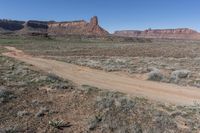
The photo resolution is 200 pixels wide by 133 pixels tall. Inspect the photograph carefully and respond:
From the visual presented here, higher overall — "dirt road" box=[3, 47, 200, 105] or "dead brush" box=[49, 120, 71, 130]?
"dirt road" box=[3, 47, 200, 105]

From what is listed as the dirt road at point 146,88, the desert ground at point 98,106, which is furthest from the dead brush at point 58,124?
the dirt road at point 146,88

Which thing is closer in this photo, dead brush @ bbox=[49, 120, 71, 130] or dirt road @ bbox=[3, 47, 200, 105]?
dead brush @ bbox=[49, 120, 71, 130]

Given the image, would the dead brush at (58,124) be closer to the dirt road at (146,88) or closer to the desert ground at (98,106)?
the desert ground at (98,106)

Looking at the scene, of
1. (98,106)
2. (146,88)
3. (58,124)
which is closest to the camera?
(58,124)

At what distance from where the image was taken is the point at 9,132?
887 cm

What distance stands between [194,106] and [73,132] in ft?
17.9

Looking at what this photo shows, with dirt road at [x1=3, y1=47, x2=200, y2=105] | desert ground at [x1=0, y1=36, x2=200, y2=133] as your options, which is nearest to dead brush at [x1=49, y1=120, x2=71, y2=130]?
desert ground at [x1=0, y1=36, x2=200, y2=133]

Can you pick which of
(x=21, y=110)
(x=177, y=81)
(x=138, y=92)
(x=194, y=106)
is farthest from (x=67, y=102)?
(x=177, y=81)

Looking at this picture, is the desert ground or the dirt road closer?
the desert ground

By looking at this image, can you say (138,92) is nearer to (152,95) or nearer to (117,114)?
(152,95)

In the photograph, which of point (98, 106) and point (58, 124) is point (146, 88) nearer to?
point (98, 106)

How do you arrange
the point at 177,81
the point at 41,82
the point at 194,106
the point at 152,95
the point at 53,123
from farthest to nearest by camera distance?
the point at 177,81 → the point at 41,82 → the point at 152,95 → the point at 194,106 → the point at 53,123

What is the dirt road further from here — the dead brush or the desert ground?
the dead brush

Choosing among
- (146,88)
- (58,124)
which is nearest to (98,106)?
(58,124)
